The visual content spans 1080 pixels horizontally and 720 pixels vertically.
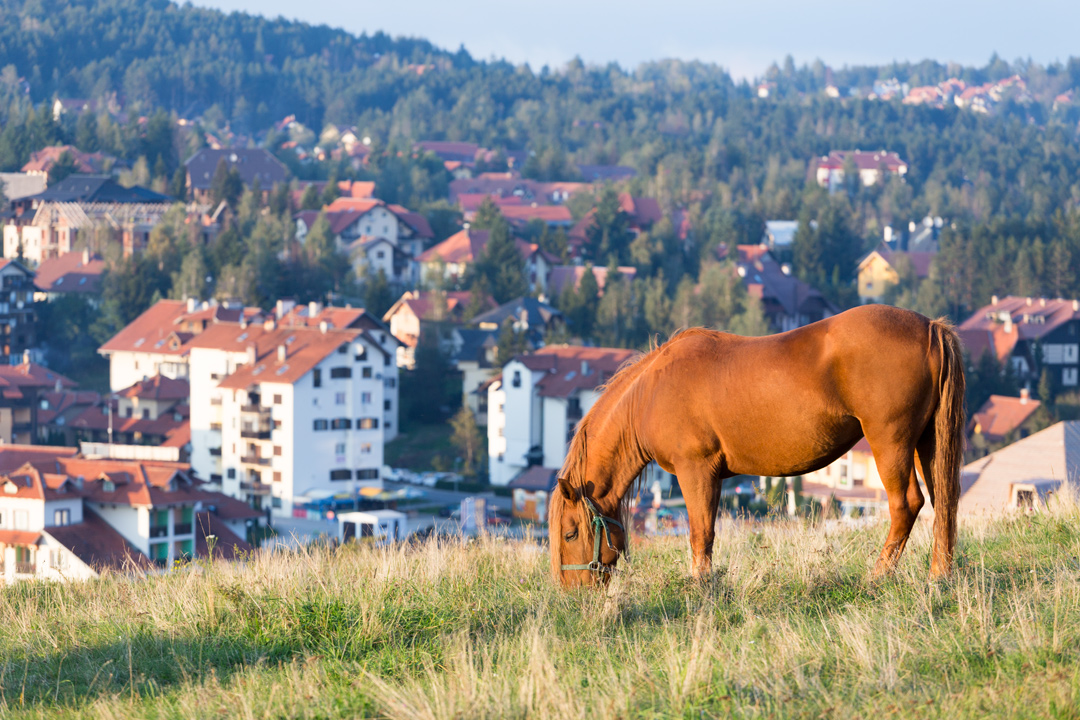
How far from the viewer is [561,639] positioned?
215 inches

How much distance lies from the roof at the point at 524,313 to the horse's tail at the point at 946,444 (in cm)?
5940

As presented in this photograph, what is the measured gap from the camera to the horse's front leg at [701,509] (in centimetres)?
Result: 630

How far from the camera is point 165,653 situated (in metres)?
5.79

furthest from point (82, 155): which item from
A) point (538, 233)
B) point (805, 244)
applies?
point (805, 244)

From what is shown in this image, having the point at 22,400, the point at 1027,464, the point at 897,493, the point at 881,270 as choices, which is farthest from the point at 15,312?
the point at 897,493

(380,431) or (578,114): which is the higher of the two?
(578,114)

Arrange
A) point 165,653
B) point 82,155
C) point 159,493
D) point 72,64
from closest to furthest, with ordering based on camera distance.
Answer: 1. point 165,653
2. point 159,493
3. point 82,155
4. point 72,64

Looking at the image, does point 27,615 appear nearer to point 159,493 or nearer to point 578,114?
point 159,493

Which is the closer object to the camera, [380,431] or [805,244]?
[380,431]

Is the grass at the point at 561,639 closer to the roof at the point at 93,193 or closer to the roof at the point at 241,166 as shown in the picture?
the roof at the point at 93,193

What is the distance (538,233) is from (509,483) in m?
50.3

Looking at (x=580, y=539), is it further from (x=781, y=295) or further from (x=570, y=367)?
(x=781, y=295)

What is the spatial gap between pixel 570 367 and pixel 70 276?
107 feet

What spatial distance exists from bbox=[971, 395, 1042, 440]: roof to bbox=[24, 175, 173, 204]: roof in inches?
2080
